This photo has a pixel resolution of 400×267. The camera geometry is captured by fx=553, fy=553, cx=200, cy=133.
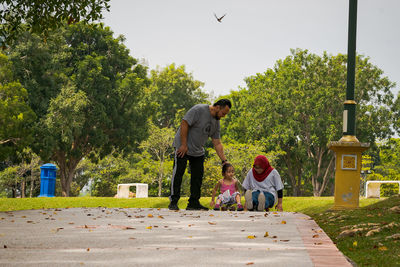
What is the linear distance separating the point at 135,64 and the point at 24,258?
117 feet

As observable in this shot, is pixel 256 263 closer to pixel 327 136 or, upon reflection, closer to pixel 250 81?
pixel 327 136

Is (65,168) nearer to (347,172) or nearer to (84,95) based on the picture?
(84,95)


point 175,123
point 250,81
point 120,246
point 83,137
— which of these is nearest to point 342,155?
point 120,246

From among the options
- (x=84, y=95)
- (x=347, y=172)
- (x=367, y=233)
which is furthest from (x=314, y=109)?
(x=367, y=233)

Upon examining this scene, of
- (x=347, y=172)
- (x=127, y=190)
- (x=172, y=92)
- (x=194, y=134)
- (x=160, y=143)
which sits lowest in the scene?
(x=127, y=190)

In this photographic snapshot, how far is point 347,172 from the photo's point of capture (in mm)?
11180

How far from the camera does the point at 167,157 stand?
47.2 m

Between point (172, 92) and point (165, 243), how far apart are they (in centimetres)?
5078

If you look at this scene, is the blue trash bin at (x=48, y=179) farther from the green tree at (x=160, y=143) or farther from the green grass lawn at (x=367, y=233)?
the green grass lawn at (x=367, y=233)

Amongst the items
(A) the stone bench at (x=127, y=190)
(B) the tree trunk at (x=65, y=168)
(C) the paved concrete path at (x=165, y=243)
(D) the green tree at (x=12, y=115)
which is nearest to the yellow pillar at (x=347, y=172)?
(C) the paved concrete path at (x=165, y=243)

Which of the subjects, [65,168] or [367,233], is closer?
[367,233]

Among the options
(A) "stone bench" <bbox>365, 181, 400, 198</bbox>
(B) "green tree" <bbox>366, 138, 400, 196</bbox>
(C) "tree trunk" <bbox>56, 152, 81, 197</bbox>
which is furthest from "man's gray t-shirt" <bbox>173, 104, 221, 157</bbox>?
(B) "green tree" <bbox>366, 138, 400, 196</bbox>

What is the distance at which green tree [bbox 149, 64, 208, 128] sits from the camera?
55.1 meters

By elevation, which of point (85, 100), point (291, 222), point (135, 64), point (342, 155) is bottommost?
point (291, 222)
